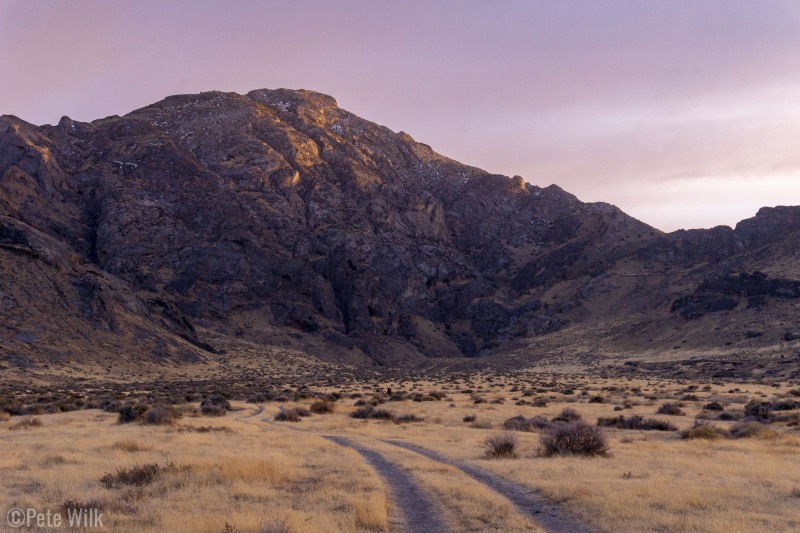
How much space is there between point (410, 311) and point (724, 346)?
197 ft

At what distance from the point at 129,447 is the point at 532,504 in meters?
13.4

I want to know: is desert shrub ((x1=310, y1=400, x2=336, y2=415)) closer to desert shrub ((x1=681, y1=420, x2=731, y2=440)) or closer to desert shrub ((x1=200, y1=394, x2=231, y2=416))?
desert shrub ((x1=200, y1=394, x2=231, y2=416))

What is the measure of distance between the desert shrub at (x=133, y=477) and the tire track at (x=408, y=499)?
5.46m

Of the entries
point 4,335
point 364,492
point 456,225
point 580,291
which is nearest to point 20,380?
point 4,335

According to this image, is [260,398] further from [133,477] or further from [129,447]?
[133,477]

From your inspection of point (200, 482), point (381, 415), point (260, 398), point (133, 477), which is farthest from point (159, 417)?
point (260, 398)

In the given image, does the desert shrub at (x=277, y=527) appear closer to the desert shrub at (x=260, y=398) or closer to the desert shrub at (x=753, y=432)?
the desert shrub at (x=753, y=432)

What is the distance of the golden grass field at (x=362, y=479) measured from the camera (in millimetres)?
11203

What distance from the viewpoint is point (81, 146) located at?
434 feet

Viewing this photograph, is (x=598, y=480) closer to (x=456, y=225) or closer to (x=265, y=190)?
(x=265, y=190)

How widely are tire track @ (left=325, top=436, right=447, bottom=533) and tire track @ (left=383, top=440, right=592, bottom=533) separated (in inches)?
67.3

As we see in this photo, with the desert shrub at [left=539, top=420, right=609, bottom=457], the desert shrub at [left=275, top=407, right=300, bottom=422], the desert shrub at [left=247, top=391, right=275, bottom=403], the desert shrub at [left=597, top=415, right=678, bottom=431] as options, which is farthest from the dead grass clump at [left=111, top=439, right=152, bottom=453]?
the desert shrub at [left=247, top=391, right=275, bottom=403]

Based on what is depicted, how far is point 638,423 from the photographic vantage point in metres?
27.3

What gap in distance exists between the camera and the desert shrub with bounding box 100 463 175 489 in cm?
1437
